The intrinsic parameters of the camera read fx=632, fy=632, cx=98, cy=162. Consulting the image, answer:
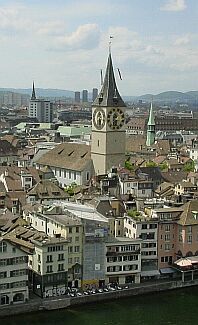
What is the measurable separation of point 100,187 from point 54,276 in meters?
16.7

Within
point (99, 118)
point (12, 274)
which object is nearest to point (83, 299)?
point (12, 274)

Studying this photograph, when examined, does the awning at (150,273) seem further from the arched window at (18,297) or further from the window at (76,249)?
the arched window at (18,297)

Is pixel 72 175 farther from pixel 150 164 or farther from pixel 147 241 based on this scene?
pixel 147 241

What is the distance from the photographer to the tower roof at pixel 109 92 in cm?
5256

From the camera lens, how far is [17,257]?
29.3 m

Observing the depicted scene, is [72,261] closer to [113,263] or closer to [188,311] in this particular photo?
[113,263]

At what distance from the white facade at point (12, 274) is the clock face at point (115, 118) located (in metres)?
24.8

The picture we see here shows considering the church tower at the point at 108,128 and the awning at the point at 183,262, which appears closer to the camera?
the awning at the point at 183,262

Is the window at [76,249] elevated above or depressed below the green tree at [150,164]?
below

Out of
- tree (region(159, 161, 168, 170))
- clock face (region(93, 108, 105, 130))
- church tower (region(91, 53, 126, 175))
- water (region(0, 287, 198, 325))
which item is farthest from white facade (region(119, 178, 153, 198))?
water (region(0, 287, 198, 325))

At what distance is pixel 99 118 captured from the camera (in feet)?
174

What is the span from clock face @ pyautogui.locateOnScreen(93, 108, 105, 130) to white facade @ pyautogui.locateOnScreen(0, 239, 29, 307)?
81.4 feet

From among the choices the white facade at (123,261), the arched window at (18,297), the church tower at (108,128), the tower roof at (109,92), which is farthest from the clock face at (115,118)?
the arched window at (18,297)

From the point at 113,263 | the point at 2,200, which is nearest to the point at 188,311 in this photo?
the point at 113,263
